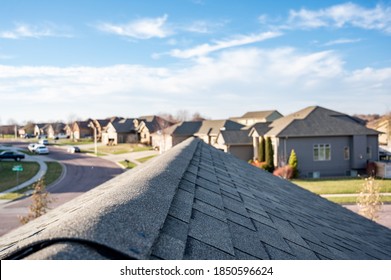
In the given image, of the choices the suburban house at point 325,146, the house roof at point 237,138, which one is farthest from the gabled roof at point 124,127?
the suburban house at point 325,146

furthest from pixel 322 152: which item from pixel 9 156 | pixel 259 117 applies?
pixel 259 117

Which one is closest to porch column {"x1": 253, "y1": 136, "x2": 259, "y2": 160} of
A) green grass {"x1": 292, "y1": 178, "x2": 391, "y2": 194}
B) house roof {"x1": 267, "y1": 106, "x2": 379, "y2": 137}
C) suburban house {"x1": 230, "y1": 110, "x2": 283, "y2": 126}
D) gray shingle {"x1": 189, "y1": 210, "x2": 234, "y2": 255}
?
house roof {"x1": 267, "y1": 106, "x2": 379, "y2": 137}

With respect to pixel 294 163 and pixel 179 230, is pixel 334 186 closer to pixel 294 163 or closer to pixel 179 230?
pixel 294 163

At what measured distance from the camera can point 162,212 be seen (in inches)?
83.5

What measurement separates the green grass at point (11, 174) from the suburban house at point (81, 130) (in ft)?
182

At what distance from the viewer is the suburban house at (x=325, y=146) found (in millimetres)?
35312

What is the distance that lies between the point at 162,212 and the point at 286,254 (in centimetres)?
113

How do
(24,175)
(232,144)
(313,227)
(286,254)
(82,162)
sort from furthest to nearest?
(82,162)
(232,144)
(24,175)
(313,227)
(286,254)

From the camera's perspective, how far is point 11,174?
34969 mm

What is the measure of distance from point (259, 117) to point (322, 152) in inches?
1930

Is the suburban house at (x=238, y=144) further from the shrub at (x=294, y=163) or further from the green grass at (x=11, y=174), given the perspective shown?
the green grass at (x=11, y=174)

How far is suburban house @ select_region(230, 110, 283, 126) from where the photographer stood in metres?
81.4
